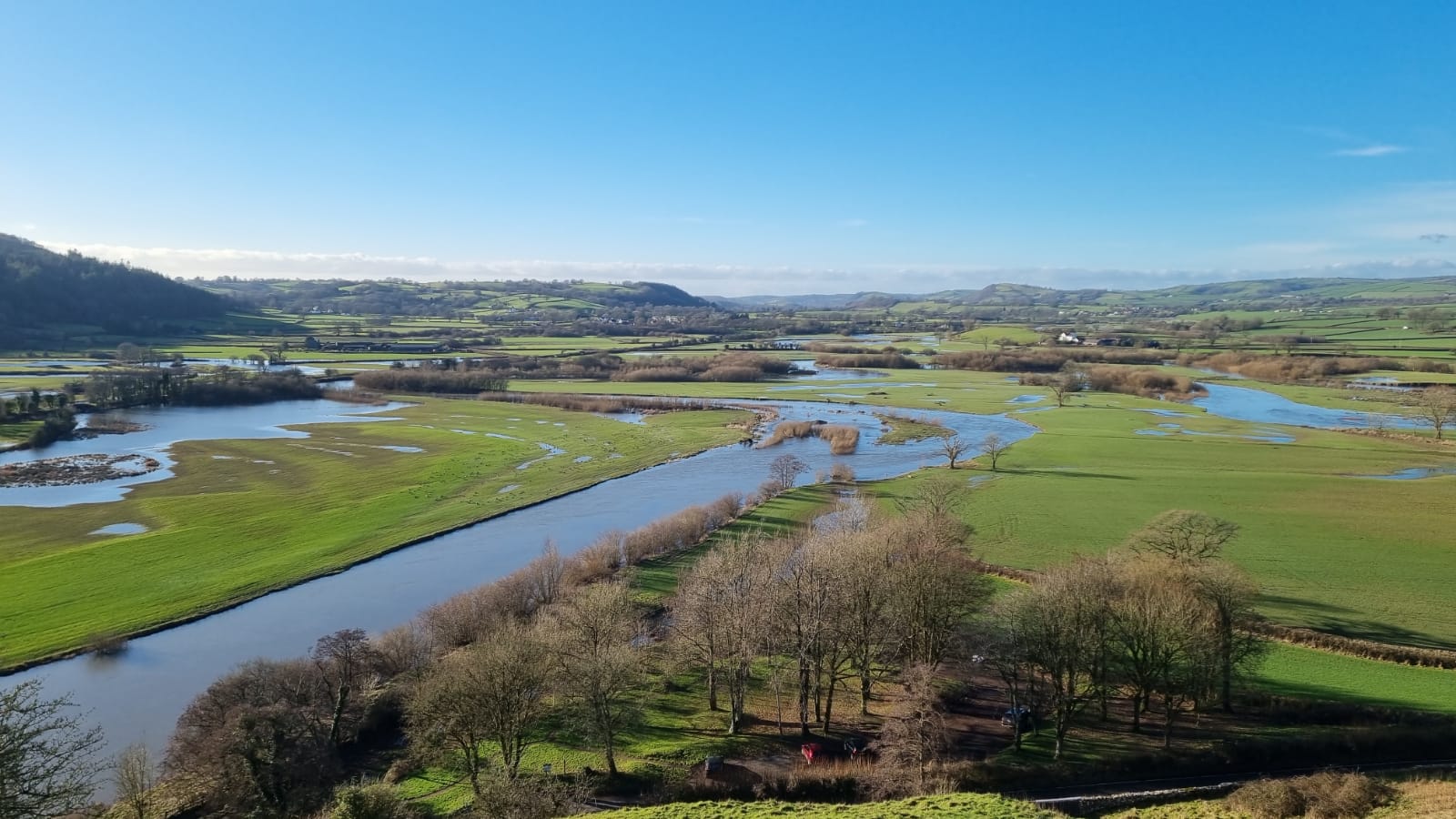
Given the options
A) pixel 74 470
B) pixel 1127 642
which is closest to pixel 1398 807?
pixel 1127 642

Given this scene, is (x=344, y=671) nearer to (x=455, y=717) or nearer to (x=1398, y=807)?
(x=455, y=717)

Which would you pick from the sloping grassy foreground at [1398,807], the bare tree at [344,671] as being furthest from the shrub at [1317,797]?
the bare tree at [344,671]

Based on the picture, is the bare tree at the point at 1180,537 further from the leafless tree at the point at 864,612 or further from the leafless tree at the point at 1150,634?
the leafless tree at the point at 864,612

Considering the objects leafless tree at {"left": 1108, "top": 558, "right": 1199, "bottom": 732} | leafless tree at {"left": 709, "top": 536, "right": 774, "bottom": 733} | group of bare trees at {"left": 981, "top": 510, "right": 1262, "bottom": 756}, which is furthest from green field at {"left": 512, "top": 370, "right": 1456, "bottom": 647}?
leafless tree at {"left": 709, "top": 536, "right": 774, "bottom": 733}

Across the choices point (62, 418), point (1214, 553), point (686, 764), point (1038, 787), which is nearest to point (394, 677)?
point (686, 764)

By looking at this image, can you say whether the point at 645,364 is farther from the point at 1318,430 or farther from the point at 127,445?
the point at 1318,430

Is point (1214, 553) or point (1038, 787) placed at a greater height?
point (1214, 553)

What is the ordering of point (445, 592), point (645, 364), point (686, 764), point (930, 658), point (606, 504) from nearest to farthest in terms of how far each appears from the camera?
1. point (686, 764)
2. point (930, 658)
3. point (445, 592)
4. point (606, 504)
5. point (645, 364)
